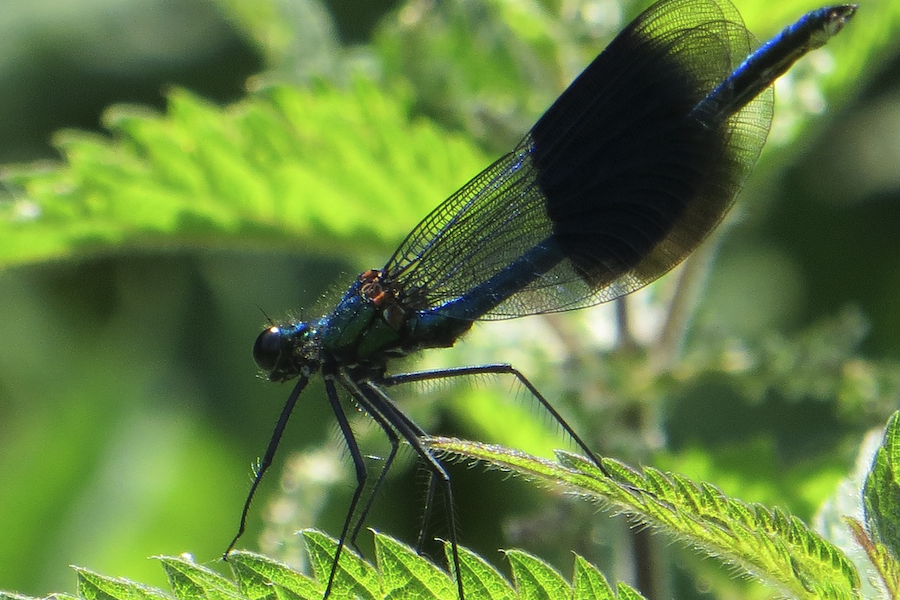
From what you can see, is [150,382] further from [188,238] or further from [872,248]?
[872,248]

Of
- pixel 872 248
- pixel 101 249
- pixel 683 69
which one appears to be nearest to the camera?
pixel 683 69

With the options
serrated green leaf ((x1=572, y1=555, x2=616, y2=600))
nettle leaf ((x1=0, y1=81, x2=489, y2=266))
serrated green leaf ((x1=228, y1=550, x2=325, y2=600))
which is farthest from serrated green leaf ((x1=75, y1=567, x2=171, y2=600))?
nettle leaf ((x1=0, y1=81, x2=489, y2=266))

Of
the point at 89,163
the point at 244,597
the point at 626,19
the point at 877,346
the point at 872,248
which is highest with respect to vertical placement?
the point at 872,248

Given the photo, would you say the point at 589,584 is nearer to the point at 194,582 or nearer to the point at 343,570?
the point at 343,570

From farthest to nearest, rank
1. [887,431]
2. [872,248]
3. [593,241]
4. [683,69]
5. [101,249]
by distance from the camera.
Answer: [872,248] → [101,249] → [593,241] → [683,69] → [887,431]

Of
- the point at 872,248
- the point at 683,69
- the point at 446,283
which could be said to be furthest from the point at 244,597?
the point at 872,248

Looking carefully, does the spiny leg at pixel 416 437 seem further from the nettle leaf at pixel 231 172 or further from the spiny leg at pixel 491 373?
the nettle leaf at pixel 231 172

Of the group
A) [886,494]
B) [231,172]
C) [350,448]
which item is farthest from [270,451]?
[886,494]

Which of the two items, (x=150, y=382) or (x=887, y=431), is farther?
(x=150, y=382)
